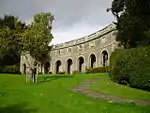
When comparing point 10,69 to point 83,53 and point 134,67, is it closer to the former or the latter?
point 83,53

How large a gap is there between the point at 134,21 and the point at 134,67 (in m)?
11.6

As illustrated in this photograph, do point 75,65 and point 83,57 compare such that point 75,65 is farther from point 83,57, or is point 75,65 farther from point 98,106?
point 98,106

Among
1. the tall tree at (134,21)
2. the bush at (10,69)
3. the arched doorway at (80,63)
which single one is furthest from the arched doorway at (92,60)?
the tall tree at (134,21)

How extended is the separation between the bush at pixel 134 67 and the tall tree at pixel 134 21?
23.8ft

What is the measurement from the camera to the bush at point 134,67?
21.7m

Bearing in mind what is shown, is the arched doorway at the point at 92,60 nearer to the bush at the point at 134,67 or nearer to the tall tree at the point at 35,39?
the tall tree at the point at 35,39

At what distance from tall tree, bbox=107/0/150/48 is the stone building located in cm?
1145

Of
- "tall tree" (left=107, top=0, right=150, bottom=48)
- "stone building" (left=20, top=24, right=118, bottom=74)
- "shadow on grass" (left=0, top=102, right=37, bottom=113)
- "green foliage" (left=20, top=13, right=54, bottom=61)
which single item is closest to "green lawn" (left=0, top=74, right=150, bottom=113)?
"shadow on grass" (left=0, top=102, right=37, bottom=113)

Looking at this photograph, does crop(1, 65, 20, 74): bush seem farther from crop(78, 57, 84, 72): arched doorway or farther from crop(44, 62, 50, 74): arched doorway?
crop(78, 57, 84, 72): arched doorway

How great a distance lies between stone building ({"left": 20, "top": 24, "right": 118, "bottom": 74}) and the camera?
2224 inches

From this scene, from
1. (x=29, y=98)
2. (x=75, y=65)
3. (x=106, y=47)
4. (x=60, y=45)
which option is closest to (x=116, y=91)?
(x=29, y=98)

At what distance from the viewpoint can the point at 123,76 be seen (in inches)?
936

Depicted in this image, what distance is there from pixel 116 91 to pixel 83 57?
47.6m

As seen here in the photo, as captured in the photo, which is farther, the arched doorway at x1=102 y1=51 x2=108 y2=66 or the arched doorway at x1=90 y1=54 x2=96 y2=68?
the arched doorway at x1=90 y1=54 x2=96 y2=68
